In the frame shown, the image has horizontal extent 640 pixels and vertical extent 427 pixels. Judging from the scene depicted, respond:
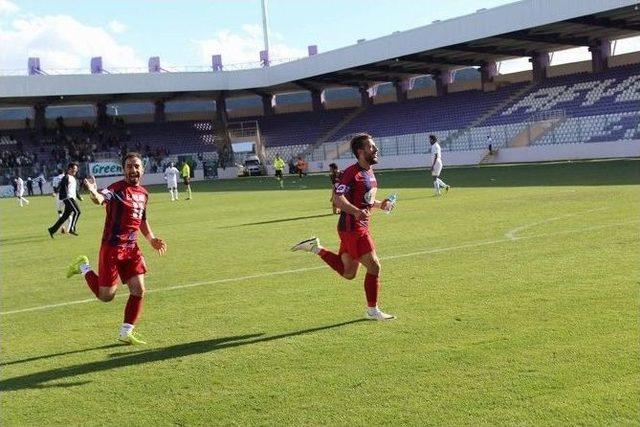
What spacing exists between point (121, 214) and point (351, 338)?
2570 millimetres

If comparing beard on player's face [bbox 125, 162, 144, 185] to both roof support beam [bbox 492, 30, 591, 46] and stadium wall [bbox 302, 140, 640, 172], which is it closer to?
stadium wall [bbox 302, 140, 640, 172]

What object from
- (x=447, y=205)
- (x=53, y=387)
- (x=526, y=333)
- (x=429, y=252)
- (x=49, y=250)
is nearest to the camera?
(x=53, y=387)

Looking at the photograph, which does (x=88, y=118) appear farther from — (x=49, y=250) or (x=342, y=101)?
(x=49, y=250)

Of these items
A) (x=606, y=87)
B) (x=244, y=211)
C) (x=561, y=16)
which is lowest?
(x=244, y=211)

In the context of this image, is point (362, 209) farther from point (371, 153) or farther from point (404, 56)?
point (404, 56)

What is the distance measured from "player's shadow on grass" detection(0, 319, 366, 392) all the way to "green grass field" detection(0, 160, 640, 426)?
0.9 inches

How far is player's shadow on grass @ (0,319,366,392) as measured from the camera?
6121 mm

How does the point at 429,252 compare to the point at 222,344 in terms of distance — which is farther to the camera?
the point at 429,252

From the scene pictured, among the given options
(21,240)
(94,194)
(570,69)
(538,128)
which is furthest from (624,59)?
(94,194)

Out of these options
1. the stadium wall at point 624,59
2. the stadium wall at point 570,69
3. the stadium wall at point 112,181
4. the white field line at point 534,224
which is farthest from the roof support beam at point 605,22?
the stadium wall at point 112,181

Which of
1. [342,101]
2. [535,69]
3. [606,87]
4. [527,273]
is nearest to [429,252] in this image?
[527,273]

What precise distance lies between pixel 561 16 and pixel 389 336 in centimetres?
3779

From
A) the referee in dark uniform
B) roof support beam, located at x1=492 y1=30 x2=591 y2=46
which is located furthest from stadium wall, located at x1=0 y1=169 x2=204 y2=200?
the referee in dark uniform

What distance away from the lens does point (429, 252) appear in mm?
11977
